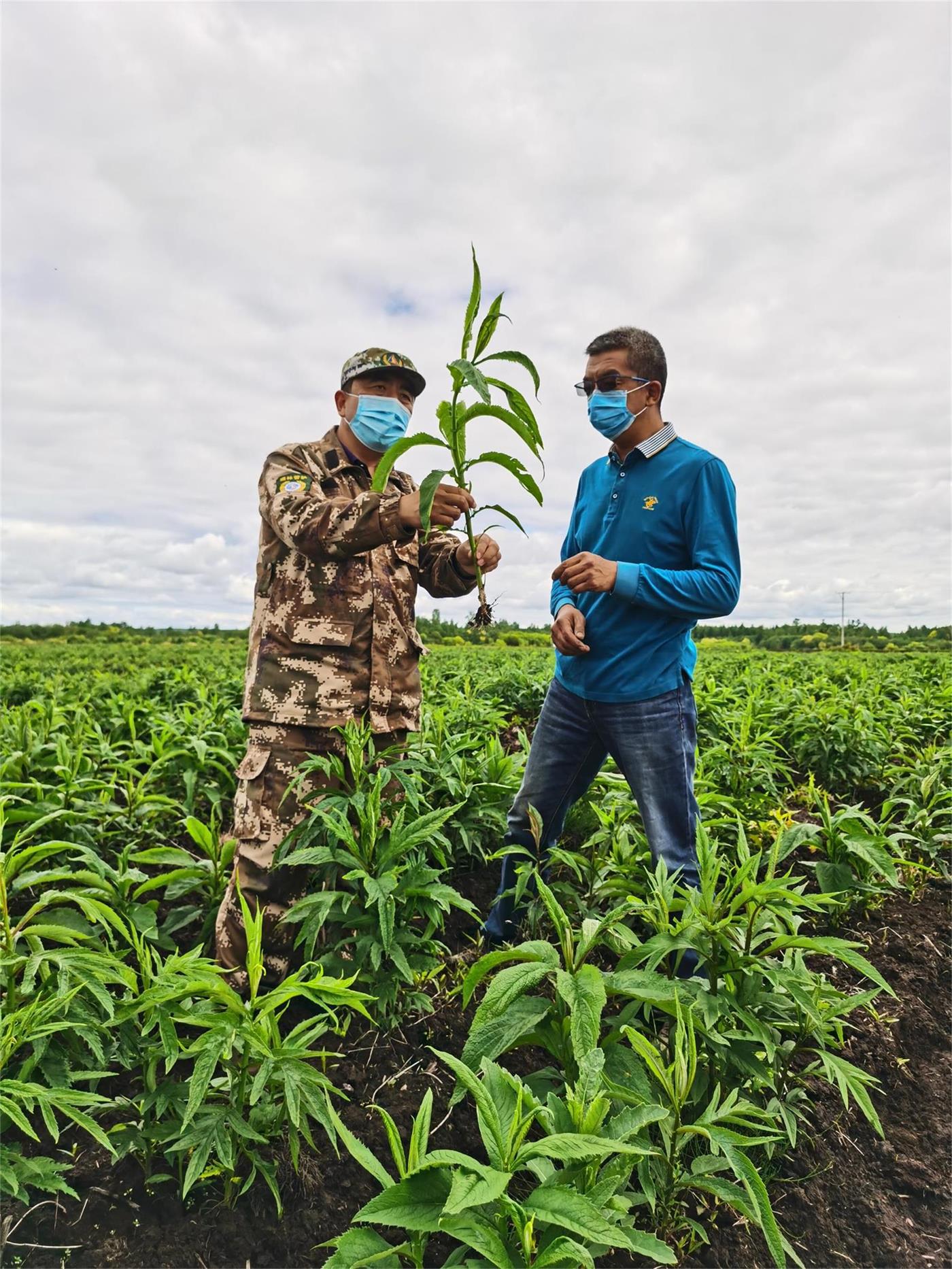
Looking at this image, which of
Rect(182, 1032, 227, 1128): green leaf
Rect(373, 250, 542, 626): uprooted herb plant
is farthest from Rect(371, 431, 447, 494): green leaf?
Rect(182, 1032, 227, 1128): green leaf

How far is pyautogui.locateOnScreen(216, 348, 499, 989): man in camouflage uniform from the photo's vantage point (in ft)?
9.67

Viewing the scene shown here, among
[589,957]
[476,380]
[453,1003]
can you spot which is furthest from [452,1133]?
[476,380]

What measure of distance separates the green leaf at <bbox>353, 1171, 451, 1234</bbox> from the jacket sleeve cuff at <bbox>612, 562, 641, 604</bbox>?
A: 1.78 metres

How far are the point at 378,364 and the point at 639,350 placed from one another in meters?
1.12

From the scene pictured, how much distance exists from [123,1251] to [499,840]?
221cm

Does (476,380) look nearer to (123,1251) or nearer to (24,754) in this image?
(123,1251)

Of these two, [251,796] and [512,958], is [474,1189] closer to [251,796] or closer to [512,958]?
[512,958]

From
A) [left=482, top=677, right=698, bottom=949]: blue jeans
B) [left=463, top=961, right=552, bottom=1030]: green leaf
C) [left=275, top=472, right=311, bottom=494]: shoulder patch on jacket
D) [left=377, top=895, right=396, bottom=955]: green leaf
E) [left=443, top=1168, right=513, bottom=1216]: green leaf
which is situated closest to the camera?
[left=443, top=1168, right=513, bottom=1216]: green leaf

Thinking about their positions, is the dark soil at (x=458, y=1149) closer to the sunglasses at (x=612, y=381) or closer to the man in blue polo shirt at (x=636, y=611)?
the man in blue polo shirt at (x=636, y=611)

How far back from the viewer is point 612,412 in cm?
300

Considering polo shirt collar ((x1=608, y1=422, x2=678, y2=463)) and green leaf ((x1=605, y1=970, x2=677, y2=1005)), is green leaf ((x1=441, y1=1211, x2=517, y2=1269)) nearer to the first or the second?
green leaf ((x1=605, y1=970, x2=677, y2=1005))

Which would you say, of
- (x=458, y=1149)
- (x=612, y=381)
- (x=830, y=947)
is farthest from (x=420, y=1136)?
(x=612, y=381)

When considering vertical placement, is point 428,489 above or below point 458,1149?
above

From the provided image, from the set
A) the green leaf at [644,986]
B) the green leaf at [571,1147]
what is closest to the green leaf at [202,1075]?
the green leaf at [571,1147]
